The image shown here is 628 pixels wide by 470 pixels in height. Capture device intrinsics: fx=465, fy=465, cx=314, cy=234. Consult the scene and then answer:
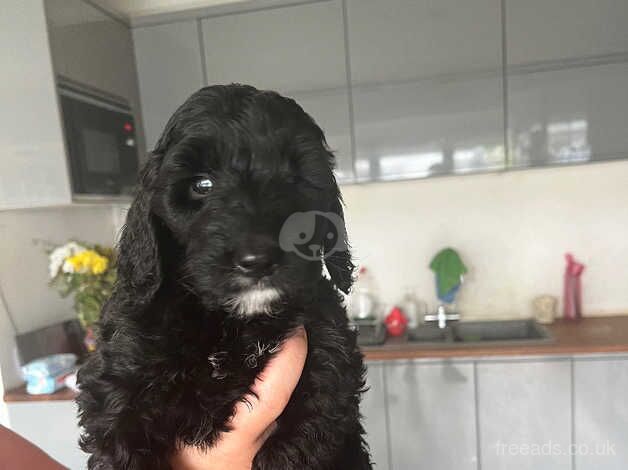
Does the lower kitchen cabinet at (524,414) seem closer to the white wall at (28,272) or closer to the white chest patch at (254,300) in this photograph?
the white chest patch at (254,300)

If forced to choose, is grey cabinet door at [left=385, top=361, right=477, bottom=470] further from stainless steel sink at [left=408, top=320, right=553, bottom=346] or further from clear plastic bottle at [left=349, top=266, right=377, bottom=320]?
clear plastic bottle at [left=349, top=266, right=377, bottom=320]

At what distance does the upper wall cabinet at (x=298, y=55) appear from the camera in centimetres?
277

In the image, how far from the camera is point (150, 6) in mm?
3137

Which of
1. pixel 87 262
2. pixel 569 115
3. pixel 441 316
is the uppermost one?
pixel 569 115

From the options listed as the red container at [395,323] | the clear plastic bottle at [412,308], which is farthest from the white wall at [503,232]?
the red container at [395,323]

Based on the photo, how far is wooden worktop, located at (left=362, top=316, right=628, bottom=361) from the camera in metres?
2.36

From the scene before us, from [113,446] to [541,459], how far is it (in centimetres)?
235

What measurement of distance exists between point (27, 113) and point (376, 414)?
7.82 ft

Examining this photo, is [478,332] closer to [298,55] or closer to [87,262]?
[298,55]

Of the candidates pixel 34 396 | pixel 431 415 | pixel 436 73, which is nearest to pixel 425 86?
pixel 436 73

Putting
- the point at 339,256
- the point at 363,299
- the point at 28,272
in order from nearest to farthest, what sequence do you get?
the point at 339,256 < the point at 28,272 < the point at 363,299

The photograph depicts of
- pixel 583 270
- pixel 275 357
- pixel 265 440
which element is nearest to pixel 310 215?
pixel 275 357

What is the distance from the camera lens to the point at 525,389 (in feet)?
7.93

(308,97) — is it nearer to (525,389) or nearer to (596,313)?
(525,389)
